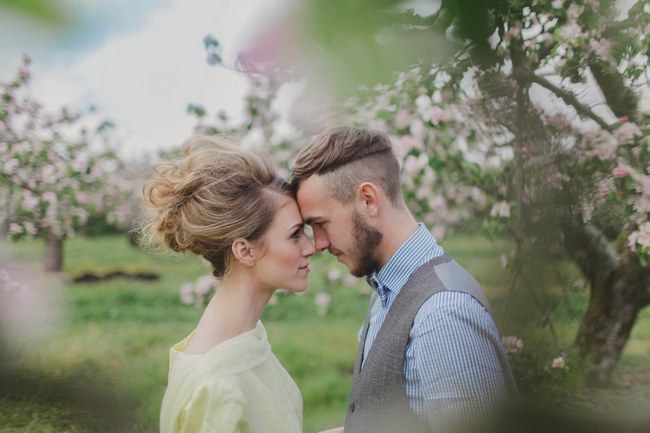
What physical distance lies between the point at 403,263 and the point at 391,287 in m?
0.08

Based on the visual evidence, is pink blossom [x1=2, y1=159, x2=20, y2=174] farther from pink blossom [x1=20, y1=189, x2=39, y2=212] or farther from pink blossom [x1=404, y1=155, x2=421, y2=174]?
pink blossom [x1=404, y1=155, x2=421, y2=174]

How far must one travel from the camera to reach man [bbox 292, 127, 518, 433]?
146 centimetres

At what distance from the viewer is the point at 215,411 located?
1.58 metres

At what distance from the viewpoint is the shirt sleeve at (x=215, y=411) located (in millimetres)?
1554

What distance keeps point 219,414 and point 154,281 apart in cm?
651

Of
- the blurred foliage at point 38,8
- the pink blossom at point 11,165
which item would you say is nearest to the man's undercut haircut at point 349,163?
the blurred foliage at point 38,8

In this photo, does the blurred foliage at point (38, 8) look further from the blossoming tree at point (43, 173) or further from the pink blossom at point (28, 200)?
the pink blossom at point (28, 200)

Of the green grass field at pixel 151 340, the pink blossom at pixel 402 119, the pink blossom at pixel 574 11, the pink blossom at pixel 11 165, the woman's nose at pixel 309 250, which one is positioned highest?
the pink blossom at pixel 402 119

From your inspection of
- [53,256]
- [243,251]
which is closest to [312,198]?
[243,251]

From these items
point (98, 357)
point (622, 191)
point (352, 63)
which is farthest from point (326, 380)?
point (352, 63)

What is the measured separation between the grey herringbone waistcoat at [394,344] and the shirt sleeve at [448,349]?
0.03 m

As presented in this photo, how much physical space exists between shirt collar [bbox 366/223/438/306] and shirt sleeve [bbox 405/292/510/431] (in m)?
0.22

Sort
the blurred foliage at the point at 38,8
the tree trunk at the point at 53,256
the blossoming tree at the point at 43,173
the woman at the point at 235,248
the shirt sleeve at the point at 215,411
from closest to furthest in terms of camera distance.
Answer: the blurred foliage at the point at 38,8 < the shirt sleeve at the point at 215,411 < the woman at the point at 235,248 < the blossoming tree at the point at 43,173 < the tree trunk at the point at 53,256

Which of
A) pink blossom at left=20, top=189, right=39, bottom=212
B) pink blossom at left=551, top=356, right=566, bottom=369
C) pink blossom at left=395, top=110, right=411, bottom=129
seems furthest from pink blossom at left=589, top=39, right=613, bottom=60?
pink blossom at left=20, top=189, right=39, bottom=212
